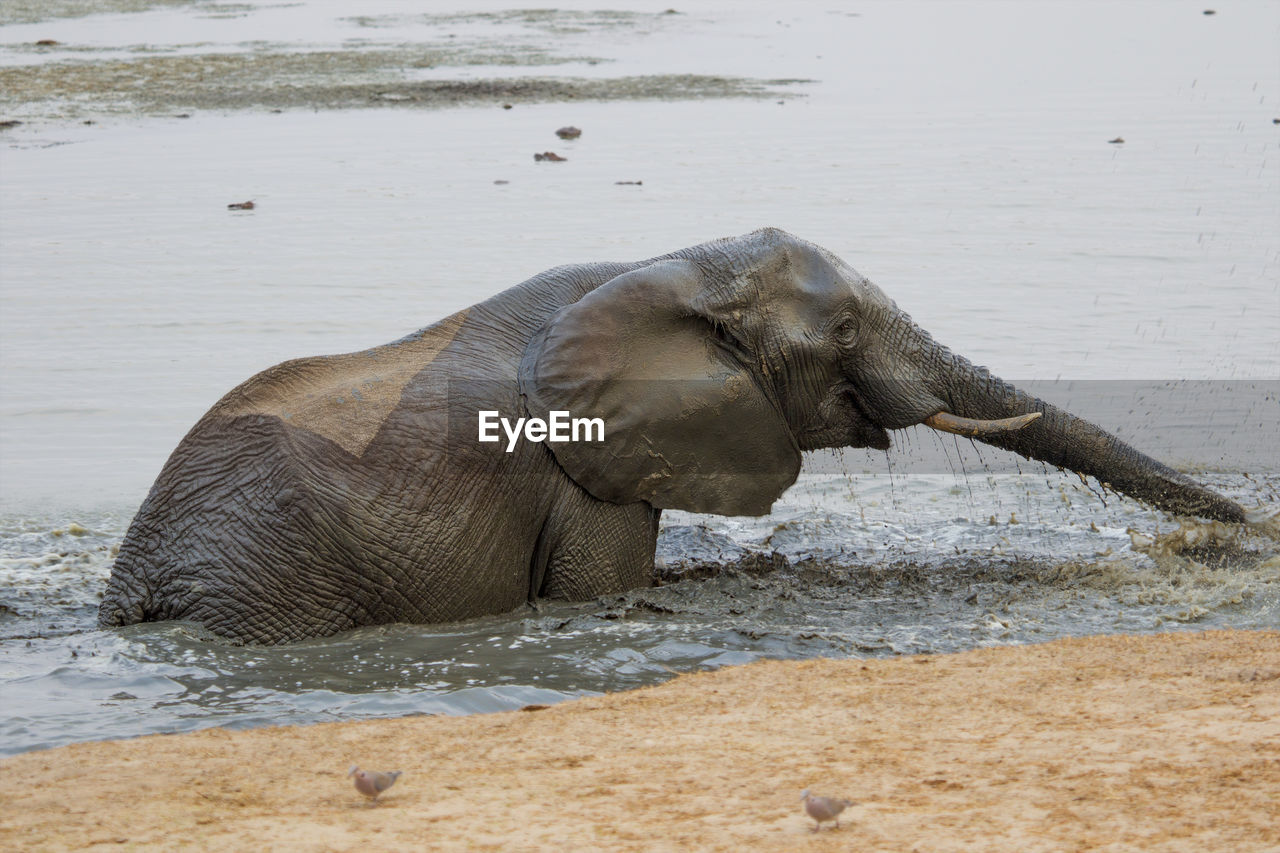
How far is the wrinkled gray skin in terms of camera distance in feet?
24.5

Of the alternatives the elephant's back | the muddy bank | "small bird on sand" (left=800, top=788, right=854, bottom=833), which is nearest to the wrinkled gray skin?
the elephant's back

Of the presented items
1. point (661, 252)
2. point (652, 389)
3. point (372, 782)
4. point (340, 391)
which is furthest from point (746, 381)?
point (661, 252)

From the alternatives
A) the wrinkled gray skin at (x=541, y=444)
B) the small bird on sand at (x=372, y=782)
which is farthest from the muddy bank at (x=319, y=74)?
the small bird on sand at (x=372, y=782)

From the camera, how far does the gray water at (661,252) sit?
7707 mm

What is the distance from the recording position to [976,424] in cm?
806

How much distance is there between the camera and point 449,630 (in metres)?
7.74

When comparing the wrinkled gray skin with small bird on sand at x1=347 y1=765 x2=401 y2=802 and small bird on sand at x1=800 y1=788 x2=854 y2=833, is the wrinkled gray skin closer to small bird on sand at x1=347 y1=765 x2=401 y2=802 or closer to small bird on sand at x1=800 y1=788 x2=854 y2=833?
small bird on sand at x1=347 y1=765 x2=401 y2=802

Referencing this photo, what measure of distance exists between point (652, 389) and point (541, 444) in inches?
23.4

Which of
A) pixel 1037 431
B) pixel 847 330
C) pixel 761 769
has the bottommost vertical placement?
pixel 761 769

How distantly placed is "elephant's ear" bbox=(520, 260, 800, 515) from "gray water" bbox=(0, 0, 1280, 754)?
664mm

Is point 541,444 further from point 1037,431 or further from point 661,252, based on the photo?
point 661,252

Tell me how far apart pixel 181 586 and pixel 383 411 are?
3.95ft

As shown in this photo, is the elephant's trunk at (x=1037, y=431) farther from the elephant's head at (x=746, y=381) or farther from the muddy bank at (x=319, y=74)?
the muddy bank at (x=319, y=74)

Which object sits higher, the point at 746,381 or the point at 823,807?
the point at 746,381
